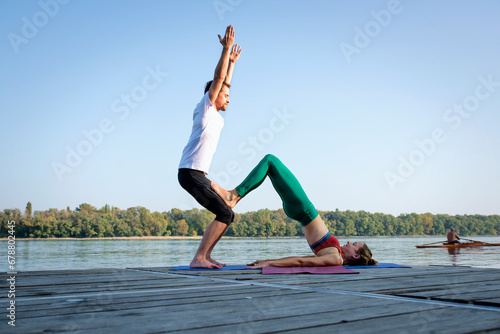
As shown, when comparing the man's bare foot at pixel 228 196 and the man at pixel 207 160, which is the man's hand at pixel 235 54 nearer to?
the man at pixel 207 160

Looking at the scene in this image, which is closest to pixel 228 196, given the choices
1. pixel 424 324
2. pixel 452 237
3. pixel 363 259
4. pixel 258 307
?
pixel 363 259

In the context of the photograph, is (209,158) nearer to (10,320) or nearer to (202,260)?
(202,260)

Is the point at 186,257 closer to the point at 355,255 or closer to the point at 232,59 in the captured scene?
the point at 355,255

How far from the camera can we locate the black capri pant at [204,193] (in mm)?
4637

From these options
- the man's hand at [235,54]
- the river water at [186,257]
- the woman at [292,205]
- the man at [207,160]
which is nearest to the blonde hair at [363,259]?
the woman at [292,205]

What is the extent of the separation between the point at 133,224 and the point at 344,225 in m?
49.5

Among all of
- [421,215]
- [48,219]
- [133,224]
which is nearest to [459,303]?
[48,219]

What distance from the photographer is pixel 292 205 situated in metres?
4.71

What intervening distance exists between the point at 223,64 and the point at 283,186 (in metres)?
1.51

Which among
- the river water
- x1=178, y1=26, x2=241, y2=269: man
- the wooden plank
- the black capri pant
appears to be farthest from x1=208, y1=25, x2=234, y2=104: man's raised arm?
the river water

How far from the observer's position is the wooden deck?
157cm

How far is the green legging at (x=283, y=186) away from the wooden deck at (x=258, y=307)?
149 centimetres

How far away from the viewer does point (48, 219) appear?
266 feet

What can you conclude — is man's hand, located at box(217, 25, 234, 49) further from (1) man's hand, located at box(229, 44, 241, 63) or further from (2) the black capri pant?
(2) the black capri pant
